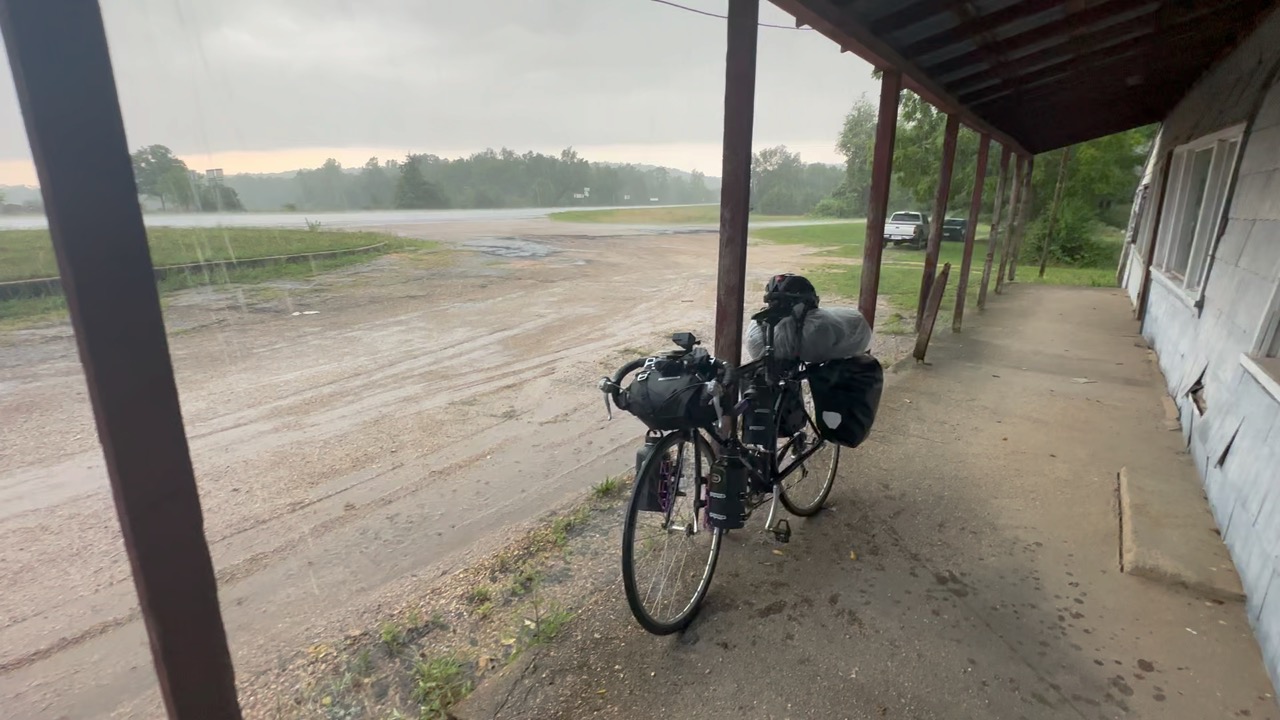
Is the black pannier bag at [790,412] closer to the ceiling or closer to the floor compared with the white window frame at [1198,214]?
closer to the floor

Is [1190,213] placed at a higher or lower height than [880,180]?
lower

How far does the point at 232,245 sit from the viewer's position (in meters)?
10.7

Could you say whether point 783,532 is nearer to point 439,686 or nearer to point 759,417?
point 759,417

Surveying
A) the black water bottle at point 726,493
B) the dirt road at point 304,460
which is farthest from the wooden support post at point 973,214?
the black water bottle at point 726,493

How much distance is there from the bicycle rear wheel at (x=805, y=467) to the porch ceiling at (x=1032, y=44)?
2043mm

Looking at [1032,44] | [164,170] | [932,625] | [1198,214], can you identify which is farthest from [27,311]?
[1198,214]

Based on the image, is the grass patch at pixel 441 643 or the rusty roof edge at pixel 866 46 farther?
the rusty roof edge at pixel 866 46

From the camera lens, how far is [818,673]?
211 centimetres

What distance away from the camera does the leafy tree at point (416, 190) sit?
1052 centimetres

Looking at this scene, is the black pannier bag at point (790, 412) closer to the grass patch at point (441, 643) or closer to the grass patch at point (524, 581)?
the grass patch at point (441, 643)

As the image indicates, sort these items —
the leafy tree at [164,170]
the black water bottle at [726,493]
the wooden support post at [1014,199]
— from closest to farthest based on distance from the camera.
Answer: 1. the leafy tree at [164,170]
2. the black water bottle at [726,493]
3. the wooden support post at [1014,199]

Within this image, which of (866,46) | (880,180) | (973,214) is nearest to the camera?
(866,46)

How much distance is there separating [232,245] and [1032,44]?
38.3ft

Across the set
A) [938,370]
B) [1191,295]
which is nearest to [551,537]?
[938,370]
